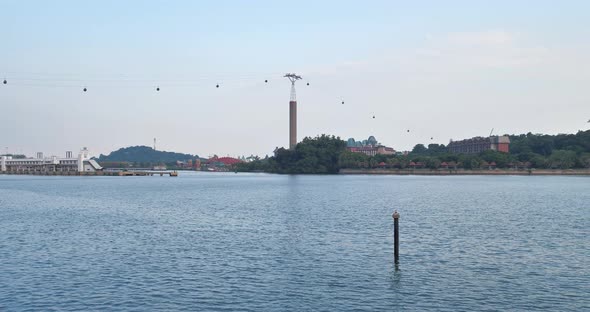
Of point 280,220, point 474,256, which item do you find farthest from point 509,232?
point 280,220

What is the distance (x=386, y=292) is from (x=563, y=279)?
11108 mm

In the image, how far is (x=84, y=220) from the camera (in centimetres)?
7162

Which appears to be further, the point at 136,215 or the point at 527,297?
the point at 136,215

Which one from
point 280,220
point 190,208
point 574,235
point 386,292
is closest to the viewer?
point 386,292

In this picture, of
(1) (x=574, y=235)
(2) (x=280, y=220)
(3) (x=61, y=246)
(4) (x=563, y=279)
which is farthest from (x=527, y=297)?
(2) (x=280, y=220)

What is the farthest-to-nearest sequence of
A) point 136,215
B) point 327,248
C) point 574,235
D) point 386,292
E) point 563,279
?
point 136,215 < point 574,235 < point 327,248 < point 563,279 < point 386,292

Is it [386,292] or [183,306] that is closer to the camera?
[183,306]

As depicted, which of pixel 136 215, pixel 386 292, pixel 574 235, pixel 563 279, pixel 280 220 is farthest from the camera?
pixel 136 215

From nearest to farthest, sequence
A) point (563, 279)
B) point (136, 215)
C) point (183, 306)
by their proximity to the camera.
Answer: point (183, 306) < point (563, 279) < point (136, 215)

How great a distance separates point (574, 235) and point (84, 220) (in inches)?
2093

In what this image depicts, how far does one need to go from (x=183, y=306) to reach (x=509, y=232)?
38.4m

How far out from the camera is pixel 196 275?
122 feet

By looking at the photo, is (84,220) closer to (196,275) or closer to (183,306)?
(196,275)

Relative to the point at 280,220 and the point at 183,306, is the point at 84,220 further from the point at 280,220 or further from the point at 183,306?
the point at 183,306
